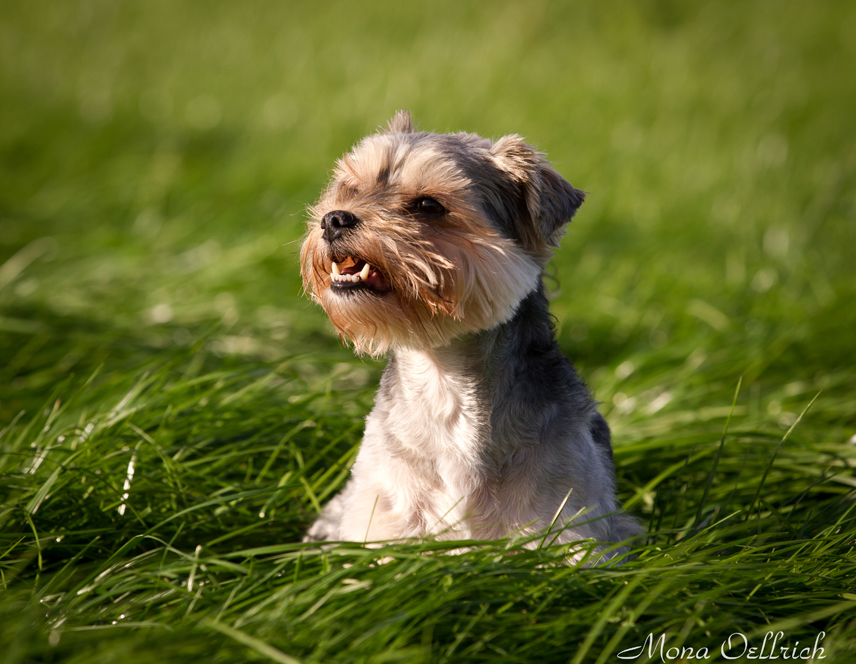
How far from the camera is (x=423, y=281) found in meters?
3.11

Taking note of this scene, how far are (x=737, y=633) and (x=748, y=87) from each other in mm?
11421

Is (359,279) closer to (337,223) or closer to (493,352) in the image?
(337,223)

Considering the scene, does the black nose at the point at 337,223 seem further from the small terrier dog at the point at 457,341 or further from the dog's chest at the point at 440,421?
the dog's chest at the point at 440,421

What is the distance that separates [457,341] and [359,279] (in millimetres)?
525

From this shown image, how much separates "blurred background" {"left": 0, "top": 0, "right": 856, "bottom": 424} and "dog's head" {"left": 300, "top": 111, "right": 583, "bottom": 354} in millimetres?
1109

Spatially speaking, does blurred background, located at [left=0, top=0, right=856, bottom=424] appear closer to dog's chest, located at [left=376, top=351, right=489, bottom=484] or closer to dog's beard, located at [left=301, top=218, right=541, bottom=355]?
dog's beard, located at [left=301, top=218, right=541, bottom=355]

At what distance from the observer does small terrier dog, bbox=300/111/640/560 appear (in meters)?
3.15

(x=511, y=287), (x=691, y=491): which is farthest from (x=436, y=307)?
(x=691, y=491)

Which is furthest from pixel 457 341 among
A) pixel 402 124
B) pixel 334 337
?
pixel 334 337

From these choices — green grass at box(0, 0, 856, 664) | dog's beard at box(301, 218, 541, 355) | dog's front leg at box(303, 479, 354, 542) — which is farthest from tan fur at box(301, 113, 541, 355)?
green grass at box(0, 0, 856, 664)

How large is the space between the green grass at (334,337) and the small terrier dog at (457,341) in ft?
0.99

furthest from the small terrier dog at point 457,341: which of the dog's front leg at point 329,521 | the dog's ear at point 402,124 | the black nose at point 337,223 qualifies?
the dog's ear at point 402,124

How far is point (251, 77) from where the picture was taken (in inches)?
496

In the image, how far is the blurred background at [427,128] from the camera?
6043 millimetres
